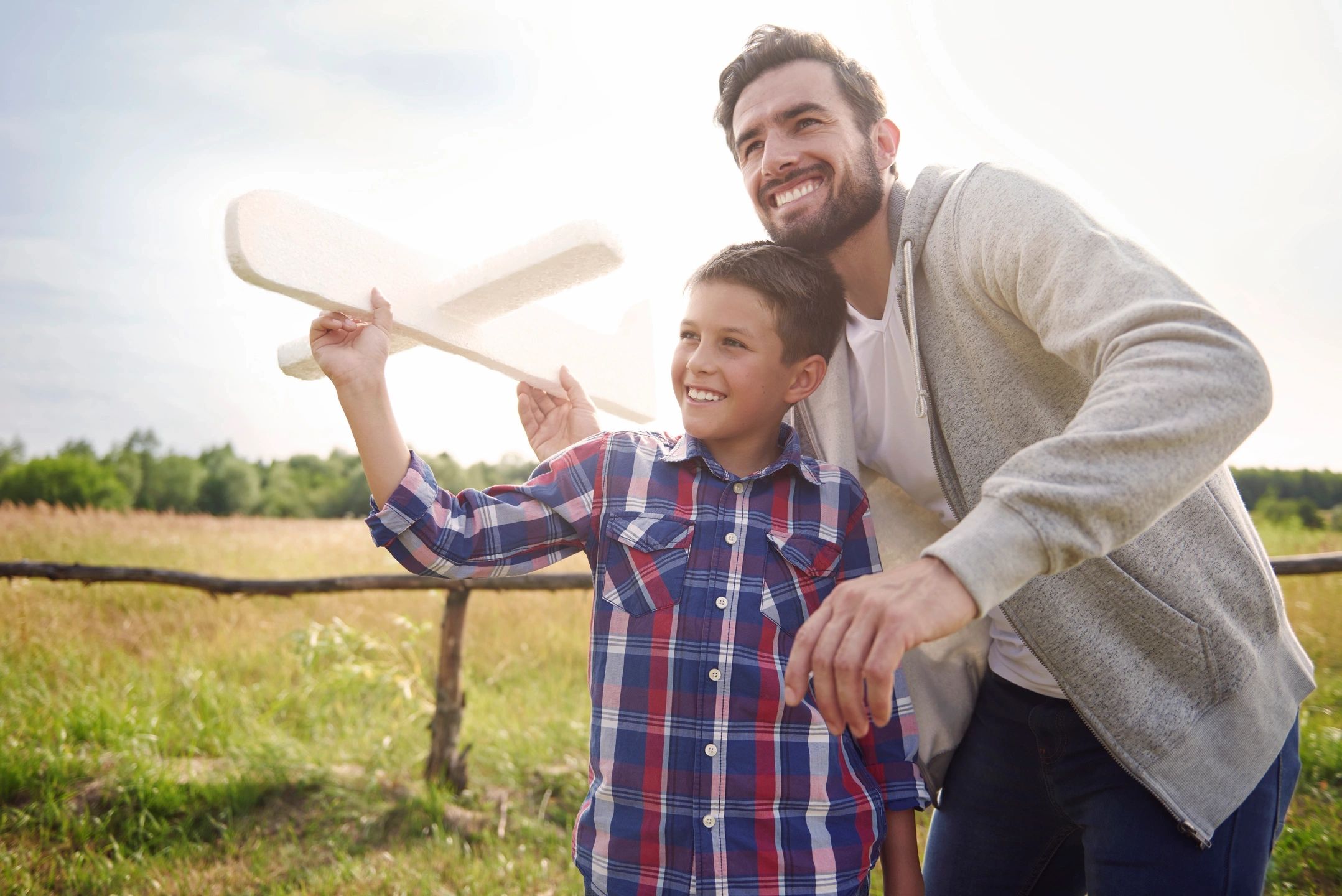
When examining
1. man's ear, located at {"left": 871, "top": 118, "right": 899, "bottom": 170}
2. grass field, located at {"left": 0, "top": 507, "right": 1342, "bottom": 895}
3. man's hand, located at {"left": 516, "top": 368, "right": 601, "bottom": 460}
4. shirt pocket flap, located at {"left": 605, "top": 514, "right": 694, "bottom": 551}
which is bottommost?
grass field, located at {"left": 0, "top": 507, "right": 1342, "bottom": 895}

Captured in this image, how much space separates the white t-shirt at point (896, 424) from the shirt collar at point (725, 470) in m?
0.24

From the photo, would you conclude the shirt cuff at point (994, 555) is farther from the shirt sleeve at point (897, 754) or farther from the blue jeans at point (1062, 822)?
the blue jeans at point (1062, 822)

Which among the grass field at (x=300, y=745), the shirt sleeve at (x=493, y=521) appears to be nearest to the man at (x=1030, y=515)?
the shirt sleeve at (x=493, y=521)

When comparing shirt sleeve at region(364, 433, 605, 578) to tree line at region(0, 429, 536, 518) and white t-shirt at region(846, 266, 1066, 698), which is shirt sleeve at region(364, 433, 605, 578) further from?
tree line at region(0, 429, 536, 518)

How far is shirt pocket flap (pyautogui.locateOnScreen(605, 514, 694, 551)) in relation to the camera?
1.48 metres

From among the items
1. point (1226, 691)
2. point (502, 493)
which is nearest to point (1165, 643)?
point (1226, 691)

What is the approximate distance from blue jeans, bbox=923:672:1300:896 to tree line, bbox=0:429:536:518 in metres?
10.7

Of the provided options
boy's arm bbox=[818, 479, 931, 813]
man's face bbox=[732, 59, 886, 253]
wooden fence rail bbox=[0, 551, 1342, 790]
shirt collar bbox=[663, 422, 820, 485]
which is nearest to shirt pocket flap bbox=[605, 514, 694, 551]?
shirt collar bbox=[663, 422, 820, 485]

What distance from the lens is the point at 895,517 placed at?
1.82 m

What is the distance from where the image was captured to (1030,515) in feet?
3.02

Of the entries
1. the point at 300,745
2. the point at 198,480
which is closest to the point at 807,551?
the point at 300,745

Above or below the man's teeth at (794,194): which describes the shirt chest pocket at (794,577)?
below

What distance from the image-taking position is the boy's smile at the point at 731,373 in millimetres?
1600

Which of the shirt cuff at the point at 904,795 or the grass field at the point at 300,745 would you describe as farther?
the grass field at the point at 300,745
